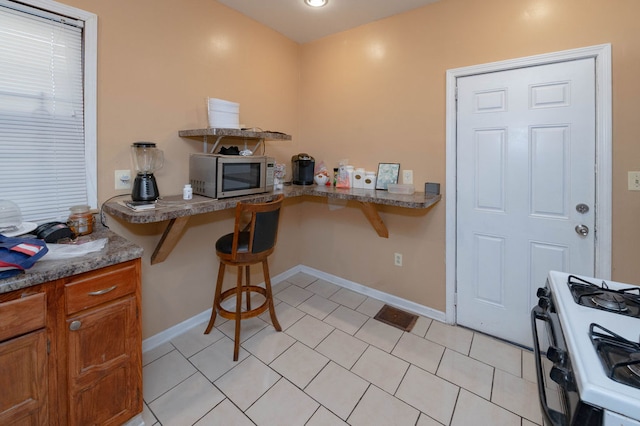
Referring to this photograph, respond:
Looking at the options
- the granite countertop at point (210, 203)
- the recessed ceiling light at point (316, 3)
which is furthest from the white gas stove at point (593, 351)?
the recessed ceiling light at point (316, 3)

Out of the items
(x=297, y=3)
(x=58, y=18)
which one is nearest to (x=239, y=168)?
(x=58, y=18)

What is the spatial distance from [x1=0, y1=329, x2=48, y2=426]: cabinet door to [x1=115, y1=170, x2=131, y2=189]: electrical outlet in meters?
1.00

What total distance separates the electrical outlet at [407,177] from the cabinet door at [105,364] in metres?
2.09

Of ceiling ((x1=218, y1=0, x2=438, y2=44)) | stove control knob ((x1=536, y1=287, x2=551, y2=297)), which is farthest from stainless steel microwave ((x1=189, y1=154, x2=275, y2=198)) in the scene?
stove control knob ((x1=536, y1=287, x2=551, y2=297))

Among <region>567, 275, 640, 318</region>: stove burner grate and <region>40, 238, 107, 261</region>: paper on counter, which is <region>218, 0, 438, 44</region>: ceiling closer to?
<region>40, 238, 107, 261</region>: paper on counter

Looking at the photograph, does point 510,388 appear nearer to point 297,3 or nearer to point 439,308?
point 439,308

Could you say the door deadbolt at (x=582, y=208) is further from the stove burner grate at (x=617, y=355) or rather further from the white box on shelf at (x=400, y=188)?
the stove burner grate at (x=617, y=355)

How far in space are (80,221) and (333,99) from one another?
229 centimetres

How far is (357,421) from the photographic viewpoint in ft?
4.93

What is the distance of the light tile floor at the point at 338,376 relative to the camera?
60.5 inches

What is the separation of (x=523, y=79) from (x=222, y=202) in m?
2.15

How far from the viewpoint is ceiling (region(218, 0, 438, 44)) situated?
7.49 ft

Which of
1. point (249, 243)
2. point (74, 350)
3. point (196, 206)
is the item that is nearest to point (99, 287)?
point (74, 350)

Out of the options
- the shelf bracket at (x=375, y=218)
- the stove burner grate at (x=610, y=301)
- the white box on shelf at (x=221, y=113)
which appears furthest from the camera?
the shelf bracket at (x=375, y=218)
